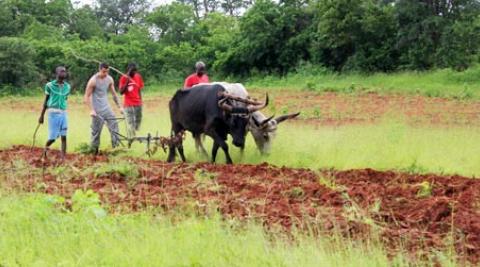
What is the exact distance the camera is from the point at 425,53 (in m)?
28.9

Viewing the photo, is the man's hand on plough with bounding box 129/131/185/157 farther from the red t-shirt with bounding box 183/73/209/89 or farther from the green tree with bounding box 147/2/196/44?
the green tree with bounding box 147/2/196/44

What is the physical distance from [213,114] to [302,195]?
14.0ft

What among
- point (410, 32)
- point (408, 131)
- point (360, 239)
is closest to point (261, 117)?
point (408, 131)

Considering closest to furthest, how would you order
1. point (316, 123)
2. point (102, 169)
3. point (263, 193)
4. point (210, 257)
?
point (210, 257) < point (263, 193) < point (102, 169) < point (316, 123)

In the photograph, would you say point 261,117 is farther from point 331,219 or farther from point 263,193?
point 331,219

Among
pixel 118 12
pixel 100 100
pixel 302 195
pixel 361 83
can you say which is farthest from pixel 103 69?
pixel 118 12

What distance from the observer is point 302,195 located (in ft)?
26.5

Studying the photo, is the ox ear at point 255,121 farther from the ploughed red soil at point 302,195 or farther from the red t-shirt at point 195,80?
the red t-shirt at point 195,80

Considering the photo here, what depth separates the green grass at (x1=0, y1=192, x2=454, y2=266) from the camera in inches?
205

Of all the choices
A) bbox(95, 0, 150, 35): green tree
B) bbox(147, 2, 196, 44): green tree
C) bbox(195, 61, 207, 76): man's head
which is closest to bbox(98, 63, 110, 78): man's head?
bbox(195, 61, 207, 76): man's head

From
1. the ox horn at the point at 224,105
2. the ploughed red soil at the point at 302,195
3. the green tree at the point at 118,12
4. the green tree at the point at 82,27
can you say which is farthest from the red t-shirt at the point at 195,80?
the green tree at the point at 118,12

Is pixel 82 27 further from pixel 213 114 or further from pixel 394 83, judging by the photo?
pixel 213 114

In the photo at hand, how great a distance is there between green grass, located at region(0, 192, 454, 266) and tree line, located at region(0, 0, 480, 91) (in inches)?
913

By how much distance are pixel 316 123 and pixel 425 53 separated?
13.0 m
